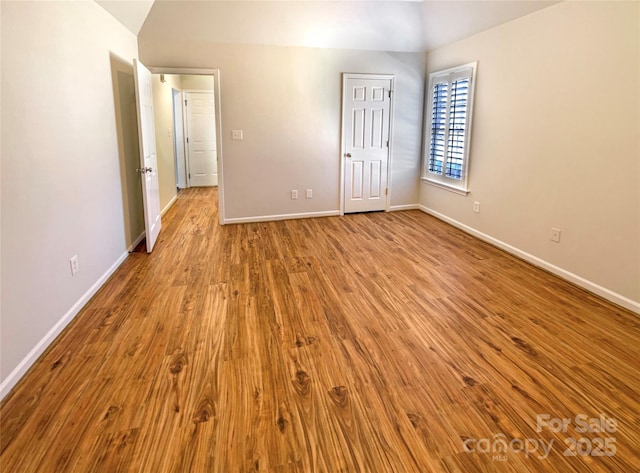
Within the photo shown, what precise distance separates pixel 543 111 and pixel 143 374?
3.99 metres

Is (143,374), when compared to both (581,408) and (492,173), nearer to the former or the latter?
(581,408)

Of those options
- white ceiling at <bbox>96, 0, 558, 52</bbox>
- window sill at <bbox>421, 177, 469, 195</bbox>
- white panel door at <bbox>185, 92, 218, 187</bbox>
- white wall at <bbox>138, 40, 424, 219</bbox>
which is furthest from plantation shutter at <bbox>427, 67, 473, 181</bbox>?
white panel door at <bbox>185, 92, 218, 187</bbox>

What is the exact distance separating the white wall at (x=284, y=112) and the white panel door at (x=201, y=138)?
10.0 ft

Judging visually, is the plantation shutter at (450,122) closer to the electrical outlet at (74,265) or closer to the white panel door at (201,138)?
the electrical outlet at (74,265)

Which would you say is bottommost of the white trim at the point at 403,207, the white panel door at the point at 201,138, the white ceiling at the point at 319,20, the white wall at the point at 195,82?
the white trim at the point at 403,207

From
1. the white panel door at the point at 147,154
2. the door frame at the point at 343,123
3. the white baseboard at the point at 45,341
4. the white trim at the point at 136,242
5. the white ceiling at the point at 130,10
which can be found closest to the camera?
the white baseboard at the point at 45,341

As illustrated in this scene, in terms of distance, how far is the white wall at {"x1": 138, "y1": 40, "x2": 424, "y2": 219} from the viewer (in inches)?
195

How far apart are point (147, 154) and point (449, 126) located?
3.77 metres

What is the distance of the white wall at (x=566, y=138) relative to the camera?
2.95m

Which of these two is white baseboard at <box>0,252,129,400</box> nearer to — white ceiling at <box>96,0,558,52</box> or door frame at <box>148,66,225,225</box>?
door frame at <box>148,66,225,225</box>

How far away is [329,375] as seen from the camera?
7.18 feet

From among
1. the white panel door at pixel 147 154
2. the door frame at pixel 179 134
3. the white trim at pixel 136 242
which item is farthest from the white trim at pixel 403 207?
the door frame at pixel 179 134

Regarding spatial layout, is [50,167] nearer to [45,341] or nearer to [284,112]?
[45,341]

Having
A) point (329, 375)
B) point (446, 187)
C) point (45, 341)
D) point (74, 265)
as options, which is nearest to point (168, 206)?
point (74, 265)
